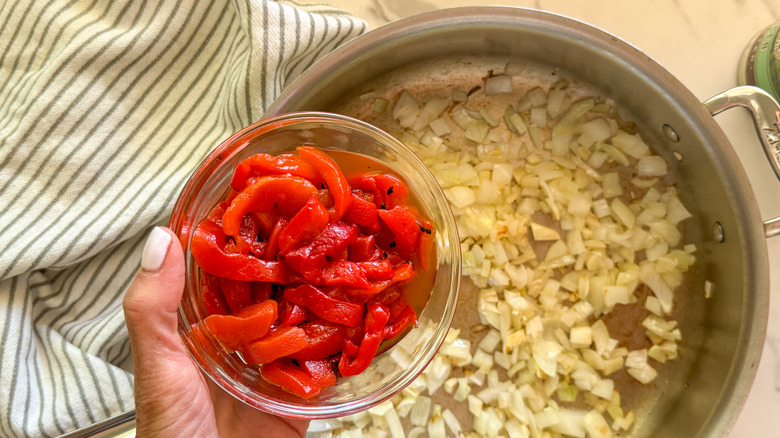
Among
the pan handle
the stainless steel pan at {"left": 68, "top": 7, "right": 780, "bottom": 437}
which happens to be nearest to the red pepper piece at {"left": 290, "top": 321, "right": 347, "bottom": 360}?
the stainless steel pan at {"left": 68, "top": 7, "right": 780, "bottom": 437}

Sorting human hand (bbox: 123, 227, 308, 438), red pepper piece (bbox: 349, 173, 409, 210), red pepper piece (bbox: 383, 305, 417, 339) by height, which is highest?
red pepper piece (bbox: 349, 173, 409, 210)

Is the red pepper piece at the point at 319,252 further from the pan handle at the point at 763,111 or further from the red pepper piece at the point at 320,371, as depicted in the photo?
the pan handle at the point at 763,111

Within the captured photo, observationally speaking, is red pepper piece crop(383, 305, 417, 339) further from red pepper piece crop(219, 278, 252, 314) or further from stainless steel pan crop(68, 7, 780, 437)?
stainless steel pan crop(68, 7, 780, 437)

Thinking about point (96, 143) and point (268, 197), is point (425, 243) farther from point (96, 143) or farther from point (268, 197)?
point (96, 143)

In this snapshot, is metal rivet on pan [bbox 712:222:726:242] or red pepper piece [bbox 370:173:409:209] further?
metal rivet on pan [bbox 712:222:726:242]

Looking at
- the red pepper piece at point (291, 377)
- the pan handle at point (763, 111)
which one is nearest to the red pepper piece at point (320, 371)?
the red pepper piece at point (291, 377)

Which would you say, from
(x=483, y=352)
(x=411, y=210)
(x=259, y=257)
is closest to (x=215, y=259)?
(x=259, y=257)
